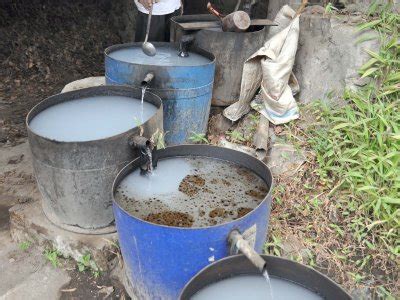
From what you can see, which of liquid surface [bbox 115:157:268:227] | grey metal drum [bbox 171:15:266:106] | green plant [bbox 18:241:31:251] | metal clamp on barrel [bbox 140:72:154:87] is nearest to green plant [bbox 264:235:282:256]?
liquid surface [bbox 115:157:268:227]

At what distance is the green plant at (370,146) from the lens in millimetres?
3072

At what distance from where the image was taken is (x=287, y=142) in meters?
3.77

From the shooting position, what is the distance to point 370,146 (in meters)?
3.37

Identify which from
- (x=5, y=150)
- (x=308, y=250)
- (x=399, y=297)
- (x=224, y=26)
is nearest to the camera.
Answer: (x=399, y=297)

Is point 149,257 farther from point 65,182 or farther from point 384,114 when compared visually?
point 384,114

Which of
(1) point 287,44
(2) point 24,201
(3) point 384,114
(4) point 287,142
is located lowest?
(2) point 24,201

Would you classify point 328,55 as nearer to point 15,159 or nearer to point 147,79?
point 147,79

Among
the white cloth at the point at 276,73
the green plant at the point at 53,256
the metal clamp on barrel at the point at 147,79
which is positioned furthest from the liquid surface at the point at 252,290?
the white cloth at the point at 276,73

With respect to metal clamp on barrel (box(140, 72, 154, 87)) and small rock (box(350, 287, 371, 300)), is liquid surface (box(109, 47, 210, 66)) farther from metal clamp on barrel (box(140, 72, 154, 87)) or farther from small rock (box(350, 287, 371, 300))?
small rock (box(350, 287, 371, 300))

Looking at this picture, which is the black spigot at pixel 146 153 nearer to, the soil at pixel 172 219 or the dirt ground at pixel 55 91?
the soil at pixel 172 219

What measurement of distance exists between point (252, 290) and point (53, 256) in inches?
71.9

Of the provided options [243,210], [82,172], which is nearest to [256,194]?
[243,210]

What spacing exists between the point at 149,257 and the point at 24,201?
1867 millimetres

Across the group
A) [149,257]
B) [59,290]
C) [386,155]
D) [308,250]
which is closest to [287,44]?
[386,155]
